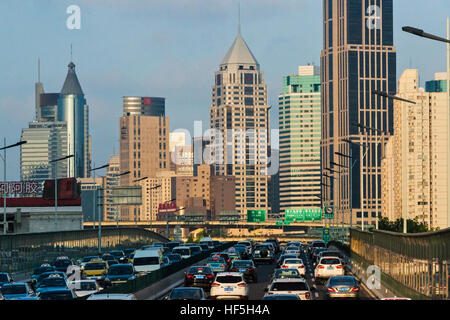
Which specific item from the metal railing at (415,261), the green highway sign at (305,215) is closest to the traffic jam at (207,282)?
the metal railing at (415,261)

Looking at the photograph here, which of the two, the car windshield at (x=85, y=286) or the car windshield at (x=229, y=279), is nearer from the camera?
the car windshield at (x=229, y=279)

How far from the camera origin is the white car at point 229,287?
39.9 m

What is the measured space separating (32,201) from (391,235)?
12305 centimetres

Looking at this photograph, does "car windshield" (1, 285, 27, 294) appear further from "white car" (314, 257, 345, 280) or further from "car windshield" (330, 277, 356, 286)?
"white car" (314, 257, 345, 280)

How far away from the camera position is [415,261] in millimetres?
40531

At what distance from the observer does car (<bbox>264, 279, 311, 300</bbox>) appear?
3491cm

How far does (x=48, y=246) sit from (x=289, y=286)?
54332mm

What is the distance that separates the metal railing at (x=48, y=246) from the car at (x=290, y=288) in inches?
1546

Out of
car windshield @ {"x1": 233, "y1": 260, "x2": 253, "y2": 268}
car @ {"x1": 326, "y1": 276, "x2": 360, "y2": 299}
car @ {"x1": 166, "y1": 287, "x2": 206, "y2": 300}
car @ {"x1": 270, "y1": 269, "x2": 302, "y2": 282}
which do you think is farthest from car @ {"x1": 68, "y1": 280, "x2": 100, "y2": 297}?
car windshield @ {"x1": 233, "y1": 260, "x2": 253, "y2": 268}

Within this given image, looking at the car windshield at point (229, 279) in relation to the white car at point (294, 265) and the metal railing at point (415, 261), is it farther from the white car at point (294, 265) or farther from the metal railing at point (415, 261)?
the white car at point (294, 265)

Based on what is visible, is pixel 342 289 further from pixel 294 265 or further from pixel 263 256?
pixel 263 256
